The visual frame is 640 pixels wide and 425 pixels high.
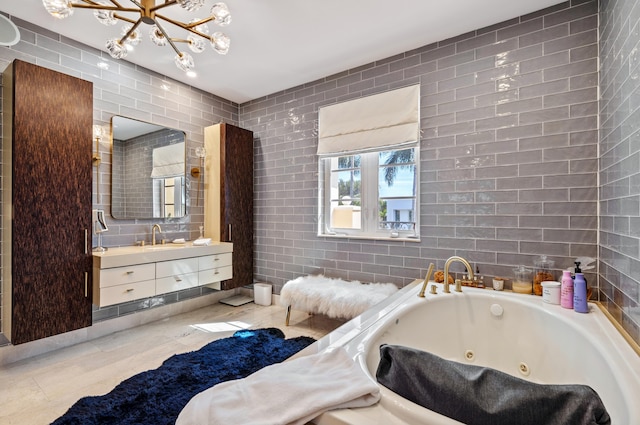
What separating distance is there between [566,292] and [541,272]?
333 millimetres

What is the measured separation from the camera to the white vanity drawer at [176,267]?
2959 millimetres

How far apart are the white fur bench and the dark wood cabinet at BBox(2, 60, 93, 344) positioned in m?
1.77

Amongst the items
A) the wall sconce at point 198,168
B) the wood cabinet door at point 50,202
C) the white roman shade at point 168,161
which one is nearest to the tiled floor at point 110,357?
the wood cabinet door at point 50,202

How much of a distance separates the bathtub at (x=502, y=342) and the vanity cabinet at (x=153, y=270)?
2.19 metres

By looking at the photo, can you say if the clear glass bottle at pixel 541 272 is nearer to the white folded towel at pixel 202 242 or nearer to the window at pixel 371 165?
the window at pixel 371 165

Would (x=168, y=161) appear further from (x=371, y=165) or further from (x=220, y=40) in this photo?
(x=371, y=165)

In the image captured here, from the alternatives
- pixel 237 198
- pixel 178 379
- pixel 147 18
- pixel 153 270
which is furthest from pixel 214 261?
pixel 147 18

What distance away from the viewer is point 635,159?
139cm

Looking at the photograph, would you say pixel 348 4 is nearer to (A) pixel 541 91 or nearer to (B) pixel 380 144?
(B) pixel 380 144

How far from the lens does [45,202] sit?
2.32m

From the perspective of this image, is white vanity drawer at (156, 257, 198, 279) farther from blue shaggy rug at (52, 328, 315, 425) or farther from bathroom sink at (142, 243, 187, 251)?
blue shaggy rug at (52, 328, 315, 425)

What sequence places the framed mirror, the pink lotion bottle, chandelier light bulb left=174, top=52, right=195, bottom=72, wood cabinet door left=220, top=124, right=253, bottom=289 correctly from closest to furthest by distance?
1. the pink lotion bottle
2. chandelier light bulb left=174, top=52, right=195, bottom=72
3. the framed mirror
4. wood cabinet door left=220, top=124, right=253, bottom=289

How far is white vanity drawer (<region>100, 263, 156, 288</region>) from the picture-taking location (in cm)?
257

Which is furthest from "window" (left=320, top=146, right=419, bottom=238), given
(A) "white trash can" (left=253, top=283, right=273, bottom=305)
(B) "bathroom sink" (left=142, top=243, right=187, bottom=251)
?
(B) "bathroom sink" (left=142, top=243, right=187, bottom=251)
